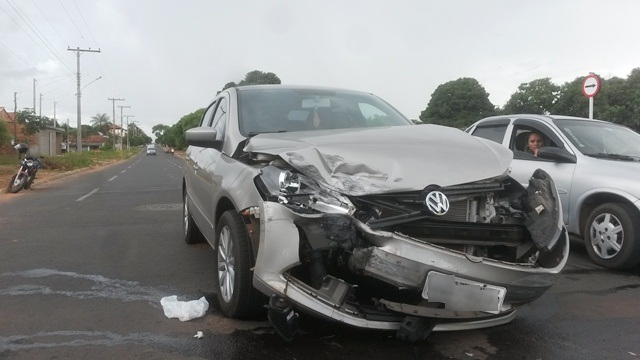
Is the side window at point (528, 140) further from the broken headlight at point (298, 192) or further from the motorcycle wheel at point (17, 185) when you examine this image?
the motorcycle wheel at point (17, 185)

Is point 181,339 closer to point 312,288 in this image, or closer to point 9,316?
point 312,288

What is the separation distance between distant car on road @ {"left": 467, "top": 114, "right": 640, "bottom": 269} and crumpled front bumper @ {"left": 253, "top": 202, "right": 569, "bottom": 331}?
2119mm

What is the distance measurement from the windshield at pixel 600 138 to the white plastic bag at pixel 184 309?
4439 mm

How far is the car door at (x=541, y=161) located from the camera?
230 inches

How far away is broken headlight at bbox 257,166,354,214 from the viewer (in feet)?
10.0

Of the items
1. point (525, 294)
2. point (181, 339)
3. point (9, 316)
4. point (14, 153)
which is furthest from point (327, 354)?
point (14, 153)

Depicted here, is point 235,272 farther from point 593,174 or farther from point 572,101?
point 572,101

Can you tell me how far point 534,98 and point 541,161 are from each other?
38395 mm

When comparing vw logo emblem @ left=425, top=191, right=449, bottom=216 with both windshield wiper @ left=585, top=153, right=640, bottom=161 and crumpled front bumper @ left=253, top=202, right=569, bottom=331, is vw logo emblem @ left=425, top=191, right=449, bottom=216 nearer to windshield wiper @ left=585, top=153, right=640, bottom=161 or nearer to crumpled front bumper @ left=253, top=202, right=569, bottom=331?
crumpled front bumper @ left=253, top=202, right=569, bottom=331

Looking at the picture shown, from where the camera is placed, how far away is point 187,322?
3.98 m

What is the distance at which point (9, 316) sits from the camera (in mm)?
4105

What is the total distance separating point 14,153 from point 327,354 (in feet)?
156

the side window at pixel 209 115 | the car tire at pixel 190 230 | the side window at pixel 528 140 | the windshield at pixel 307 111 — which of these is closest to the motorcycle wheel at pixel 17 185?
the car tire at pixel 190 230

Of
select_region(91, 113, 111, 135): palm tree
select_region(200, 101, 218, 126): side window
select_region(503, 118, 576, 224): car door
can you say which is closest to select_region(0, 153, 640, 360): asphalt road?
select_region(503, 118, 576, 224): car door
